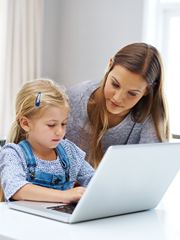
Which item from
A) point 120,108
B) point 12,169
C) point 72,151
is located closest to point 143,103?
point 120,108

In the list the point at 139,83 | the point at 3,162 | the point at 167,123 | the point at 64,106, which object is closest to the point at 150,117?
the point at 167,123

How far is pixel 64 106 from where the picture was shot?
107 centimetres

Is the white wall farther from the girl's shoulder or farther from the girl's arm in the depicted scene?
the girl's arm

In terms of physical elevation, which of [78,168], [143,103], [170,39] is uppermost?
[170,39]

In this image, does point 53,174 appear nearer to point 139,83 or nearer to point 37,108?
point 37,108

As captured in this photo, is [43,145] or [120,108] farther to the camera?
[120,108]

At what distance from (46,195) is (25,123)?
357 millimetres

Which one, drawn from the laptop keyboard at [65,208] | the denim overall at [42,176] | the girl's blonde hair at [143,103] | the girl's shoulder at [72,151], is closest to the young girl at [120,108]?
the girl's blonde hair at [143,103]

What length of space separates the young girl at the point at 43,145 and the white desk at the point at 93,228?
199 millimetres

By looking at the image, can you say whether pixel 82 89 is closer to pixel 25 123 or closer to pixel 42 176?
pixel 25 123

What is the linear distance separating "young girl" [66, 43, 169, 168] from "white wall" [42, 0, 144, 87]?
166 centimetres

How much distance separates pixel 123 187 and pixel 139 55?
0.75m

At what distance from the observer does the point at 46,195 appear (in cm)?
79

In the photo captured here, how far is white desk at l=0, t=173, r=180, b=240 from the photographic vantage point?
582 millimetres
